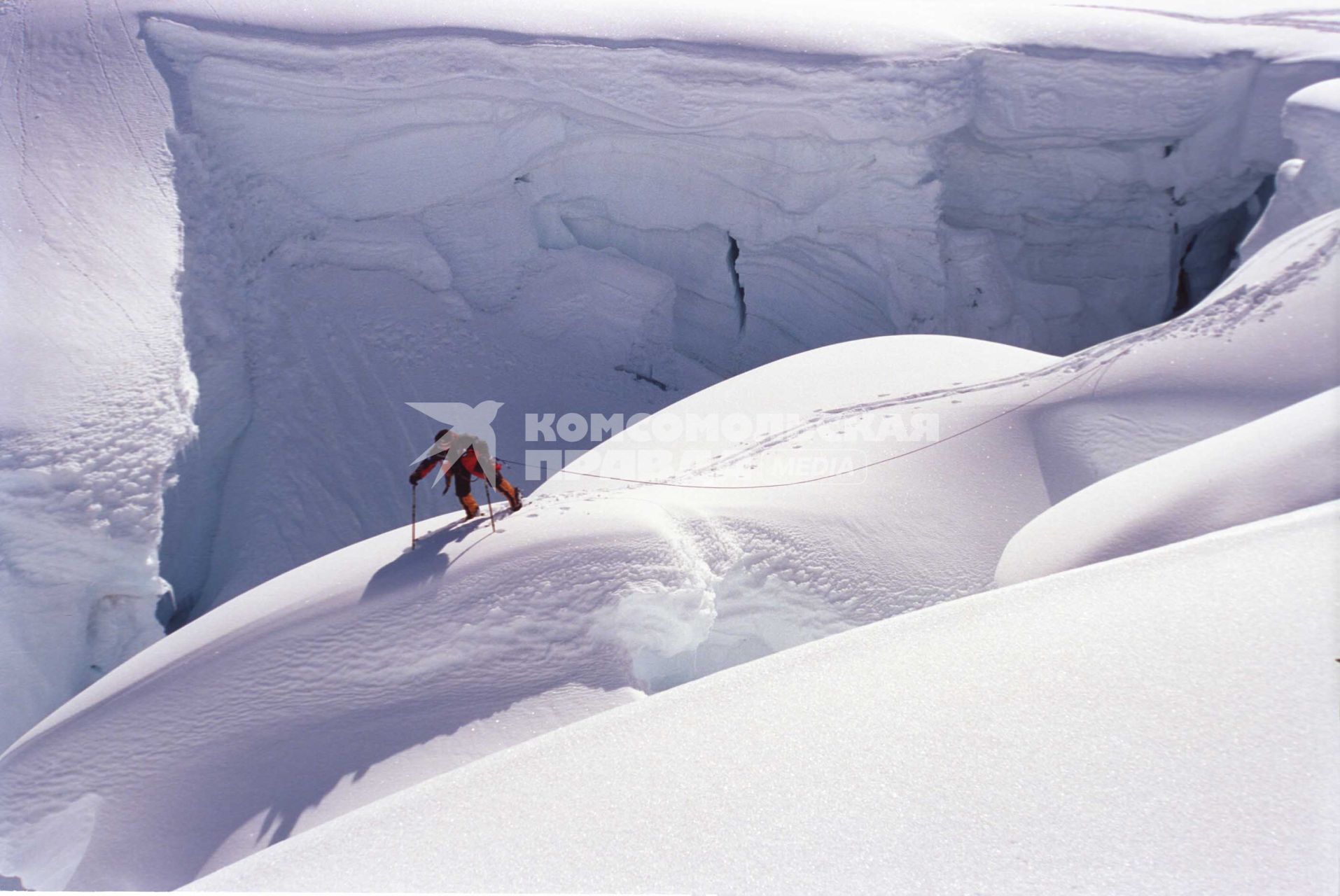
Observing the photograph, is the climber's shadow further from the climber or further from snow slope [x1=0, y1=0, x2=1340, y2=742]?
snow slope [x1=0, y1=0, x2=1340, y2=742]

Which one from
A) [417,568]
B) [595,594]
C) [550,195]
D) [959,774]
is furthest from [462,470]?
[550,195]

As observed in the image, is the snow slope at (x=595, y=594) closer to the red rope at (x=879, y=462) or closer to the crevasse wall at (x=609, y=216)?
the red rope at (x=879, y=462)

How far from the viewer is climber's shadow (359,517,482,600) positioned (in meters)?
2.15

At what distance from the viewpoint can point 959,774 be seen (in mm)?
1262

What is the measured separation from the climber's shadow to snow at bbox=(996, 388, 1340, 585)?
1.28m

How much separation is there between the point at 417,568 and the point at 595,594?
1.38 ft

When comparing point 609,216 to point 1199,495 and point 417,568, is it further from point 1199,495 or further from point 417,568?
point 1199,495

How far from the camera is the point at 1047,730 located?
4.30ft

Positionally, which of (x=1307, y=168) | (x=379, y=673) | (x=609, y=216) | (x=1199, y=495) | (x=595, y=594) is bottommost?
(x=379, y=673)

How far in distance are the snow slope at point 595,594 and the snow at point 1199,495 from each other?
10.9 inches

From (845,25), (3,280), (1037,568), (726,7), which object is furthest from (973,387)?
(3,280)

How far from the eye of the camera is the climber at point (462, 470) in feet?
7.45

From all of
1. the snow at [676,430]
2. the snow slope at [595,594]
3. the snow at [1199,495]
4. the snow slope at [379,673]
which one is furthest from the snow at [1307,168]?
the snow slope at [379,673]

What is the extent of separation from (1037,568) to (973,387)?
92 centimetres
